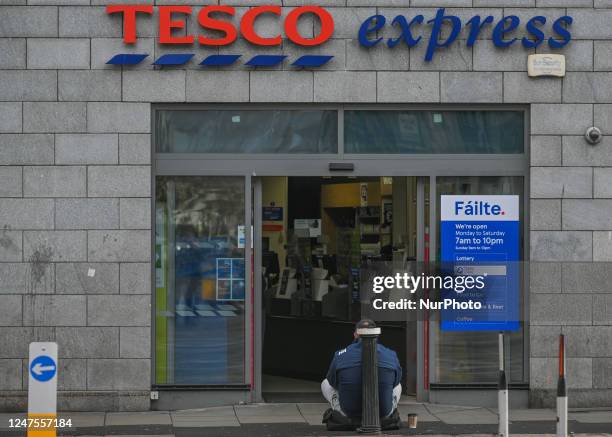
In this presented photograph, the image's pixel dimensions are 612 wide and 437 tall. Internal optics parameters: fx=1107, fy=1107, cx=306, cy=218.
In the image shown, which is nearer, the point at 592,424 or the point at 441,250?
the point at 592,424

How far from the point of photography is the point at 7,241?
42.7 ft

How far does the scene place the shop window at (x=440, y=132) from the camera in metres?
13.5

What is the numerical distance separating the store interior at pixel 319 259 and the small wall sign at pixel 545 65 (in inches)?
90.8

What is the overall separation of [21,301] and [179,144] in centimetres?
263

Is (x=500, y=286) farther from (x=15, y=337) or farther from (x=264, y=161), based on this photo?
(x=15, y=337)

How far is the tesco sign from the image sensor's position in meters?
13.1

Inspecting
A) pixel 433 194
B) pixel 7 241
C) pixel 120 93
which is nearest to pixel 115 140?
pixel 120 93

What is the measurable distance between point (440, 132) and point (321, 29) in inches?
75.8

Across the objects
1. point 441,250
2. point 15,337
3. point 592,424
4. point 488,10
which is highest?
point 488,10

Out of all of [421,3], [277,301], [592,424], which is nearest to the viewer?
[592,424]

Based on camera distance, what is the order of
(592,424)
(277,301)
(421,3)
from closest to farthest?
1. (592,424)
2. (421,3)
3. (277,301)

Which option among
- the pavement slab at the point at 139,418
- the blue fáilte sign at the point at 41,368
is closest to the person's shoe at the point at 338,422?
the pavement slab at the point at 139,418

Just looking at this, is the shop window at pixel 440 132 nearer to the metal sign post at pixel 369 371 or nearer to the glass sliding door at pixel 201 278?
the glass sliding door at pixel 201 278

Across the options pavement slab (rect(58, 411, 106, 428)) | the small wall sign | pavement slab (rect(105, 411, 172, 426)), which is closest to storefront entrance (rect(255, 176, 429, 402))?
pavement slab (rect(105, 411, 172, 426))
